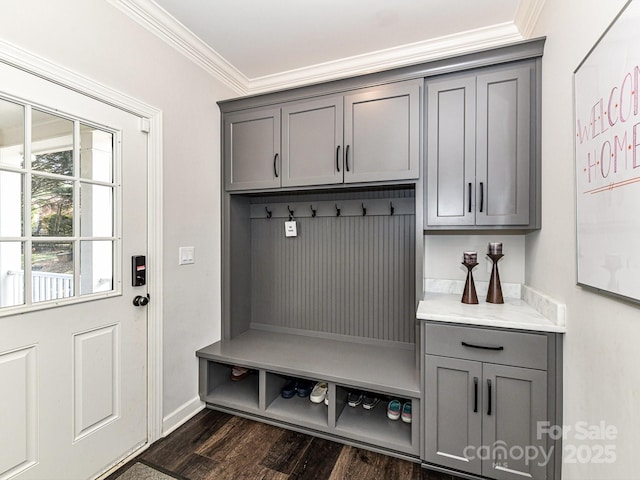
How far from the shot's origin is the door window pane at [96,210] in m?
1.53

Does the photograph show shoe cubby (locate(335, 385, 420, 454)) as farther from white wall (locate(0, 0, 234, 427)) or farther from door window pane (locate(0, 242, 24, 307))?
door window pane (locate(0, 242, 24, 307))

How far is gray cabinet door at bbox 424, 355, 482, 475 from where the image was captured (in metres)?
1.58

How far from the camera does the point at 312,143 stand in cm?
213

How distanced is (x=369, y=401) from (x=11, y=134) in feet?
7.88

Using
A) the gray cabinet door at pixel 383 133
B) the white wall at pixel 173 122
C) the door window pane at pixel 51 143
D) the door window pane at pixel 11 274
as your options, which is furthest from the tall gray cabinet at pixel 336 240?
the door window pane at pixel 11 274

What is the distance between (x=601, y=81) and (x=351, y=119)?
127 cm

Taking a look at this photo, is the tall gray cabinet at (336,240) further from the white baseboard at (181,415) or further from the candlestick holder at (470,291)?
the candlestick holder at (470,291)

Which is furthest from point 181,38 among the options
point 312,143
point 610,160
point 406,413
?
point 406,413

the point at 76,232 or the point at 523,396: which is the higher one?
the point at 76,232

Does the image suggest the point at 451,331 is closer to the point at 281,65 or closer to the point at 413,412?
the point at 413,412

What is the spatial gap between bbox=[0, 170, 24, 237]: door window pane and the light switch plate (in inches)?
33.0

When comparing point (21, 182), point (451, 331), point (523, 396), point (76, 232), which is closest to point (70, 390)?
point (76, 232)

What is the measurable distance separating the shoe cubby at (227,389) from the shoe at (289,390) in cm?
19

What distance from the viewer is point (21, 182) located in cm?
129
